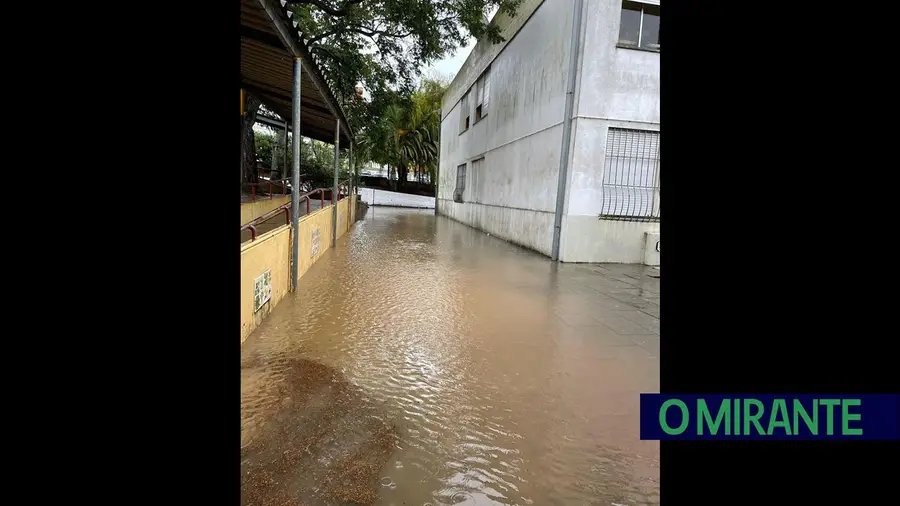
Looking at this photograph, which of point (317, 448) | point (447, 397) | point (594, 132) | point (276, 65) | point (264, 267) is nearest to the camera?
point (317, 448)

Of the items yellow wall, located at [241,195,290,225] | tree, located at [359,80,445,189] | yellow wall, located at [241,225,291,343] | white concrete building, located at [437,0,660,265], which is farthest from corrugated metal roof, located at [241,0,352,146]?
tree, located at [359,80,445,189]

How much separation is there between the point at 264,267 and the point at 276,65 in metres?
3.02

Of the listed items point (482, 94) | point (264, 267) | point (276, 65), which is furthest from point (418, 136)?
point (264, 267)

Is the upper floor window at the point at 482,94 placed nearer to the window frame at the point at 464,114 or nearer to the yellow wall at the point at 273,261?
the window frame at the point at 464,114

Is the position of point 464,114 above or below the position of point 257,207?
above

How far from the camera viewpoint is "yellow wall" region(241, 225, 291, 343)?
15.3 feet

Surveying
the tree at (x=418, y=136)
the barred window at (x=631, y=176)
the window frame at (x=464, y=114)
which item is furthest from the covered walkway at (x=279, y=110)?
the tree at (x=418, y=136)

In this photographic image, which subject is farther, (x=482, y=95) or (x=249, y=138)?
(x=482, y=95)

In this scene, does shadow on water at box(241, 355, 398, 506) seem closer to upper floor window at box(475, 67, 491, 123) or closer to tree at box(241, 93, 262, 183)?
tree at box(241, 93, 262, 183)

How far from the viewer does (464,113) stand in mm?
22562

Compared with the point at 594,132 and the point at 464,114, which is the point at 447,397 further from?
the point at 464,114
